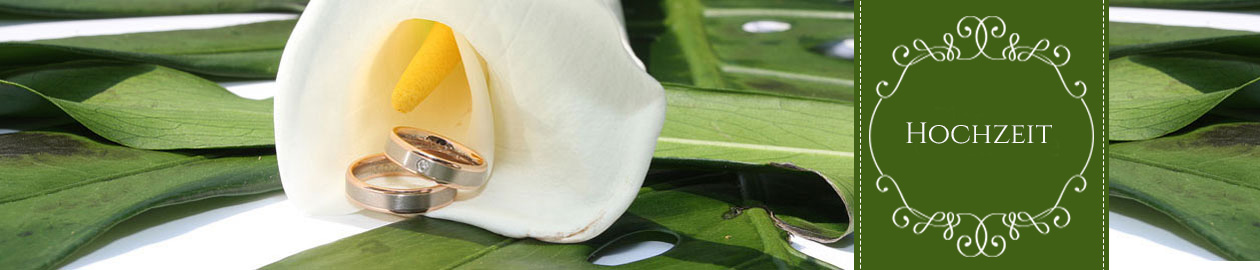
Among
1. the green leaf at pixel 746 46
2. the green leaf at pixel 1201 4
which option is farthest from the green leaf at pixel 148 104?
the green leaf at pixel 1201 4

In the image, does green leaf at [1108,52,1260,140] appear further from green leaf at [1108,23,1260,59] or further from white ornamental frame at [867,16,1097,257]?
white ornamental frame at [867,16,1097,257]

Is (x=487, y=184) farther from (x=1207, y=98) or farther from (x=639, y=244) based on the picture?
(x=1207, y=98)

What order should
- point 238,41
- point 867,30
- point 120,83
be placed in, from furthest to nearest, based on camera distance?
1. point 238,41
2. point 120,83
3. point 867,30

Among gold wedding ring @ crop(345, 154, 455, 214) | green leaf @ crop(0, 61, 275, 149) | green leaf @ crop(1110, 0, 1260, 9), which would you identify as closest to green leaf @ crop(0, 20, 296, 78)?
green leaf @ crop(0, 61, 275, 149)

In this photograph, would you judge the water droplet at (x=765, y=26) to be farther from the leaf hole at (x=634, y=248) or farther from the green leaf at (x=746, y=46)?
the leaf hole at (x=634, y=248)

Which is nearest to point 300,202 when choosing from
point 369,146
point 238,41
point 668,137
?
point 369,146

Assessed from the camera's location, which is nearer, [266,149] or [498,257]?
[498,257]
